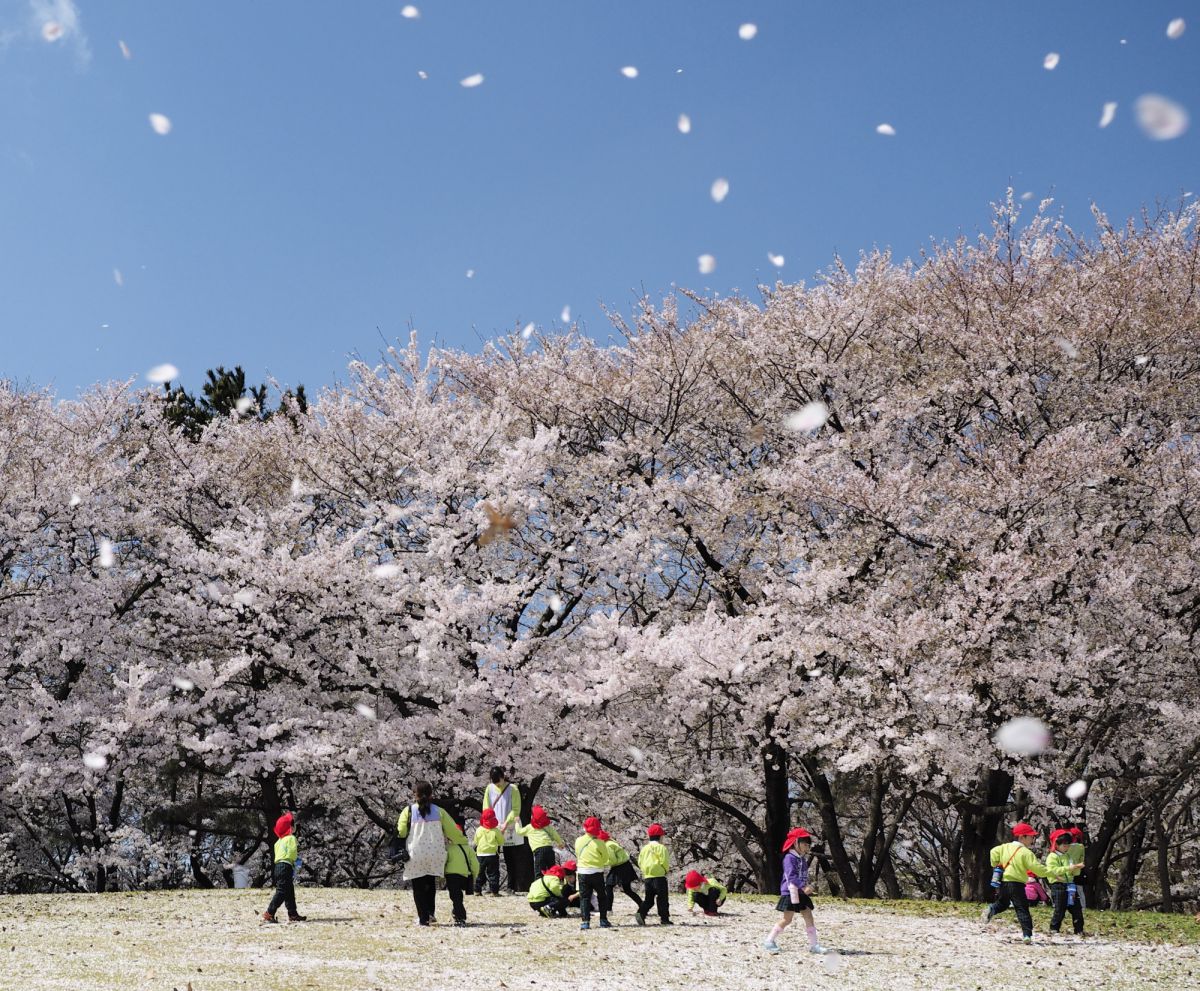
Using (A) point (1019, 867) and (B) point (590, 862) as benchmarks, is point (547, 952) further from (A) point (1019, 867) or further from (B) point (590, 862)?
(A) point (1019, 867)

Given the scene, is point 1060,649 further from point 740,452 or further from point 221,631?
point 221,631

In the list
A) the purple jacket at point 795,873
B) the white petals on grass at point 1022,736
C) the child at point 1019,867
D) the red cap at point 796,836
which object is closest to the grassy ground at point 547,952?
the child at point 1019,867

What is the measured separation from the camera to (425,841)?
11.8 metres

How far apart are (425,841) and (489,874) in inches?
189

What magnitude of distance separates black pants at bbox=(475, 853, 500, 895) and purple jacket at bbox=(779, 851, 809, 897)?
6.06 metres

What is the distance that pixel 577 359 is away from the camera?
2289 cm

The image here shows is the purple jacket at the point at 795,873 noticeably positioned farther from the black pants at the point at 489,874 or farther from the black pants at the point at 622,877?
the black pants at the point at 489,874

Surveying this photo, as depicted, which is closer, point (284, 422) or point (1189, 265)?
point (1189, 265)

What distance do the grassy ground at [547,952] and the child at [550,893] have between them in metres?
0.20

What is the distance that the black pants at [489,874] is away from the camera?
15233 millimetres

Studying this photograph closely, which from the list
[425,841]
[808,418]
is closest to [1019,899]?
[425,841]

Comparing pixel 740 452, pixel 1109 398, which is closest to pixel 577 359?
pixel 740 452

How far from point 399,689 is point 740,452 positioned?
26.6 ft

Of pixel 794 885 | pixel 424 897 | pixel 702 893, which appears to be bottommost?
pixel 702 893
